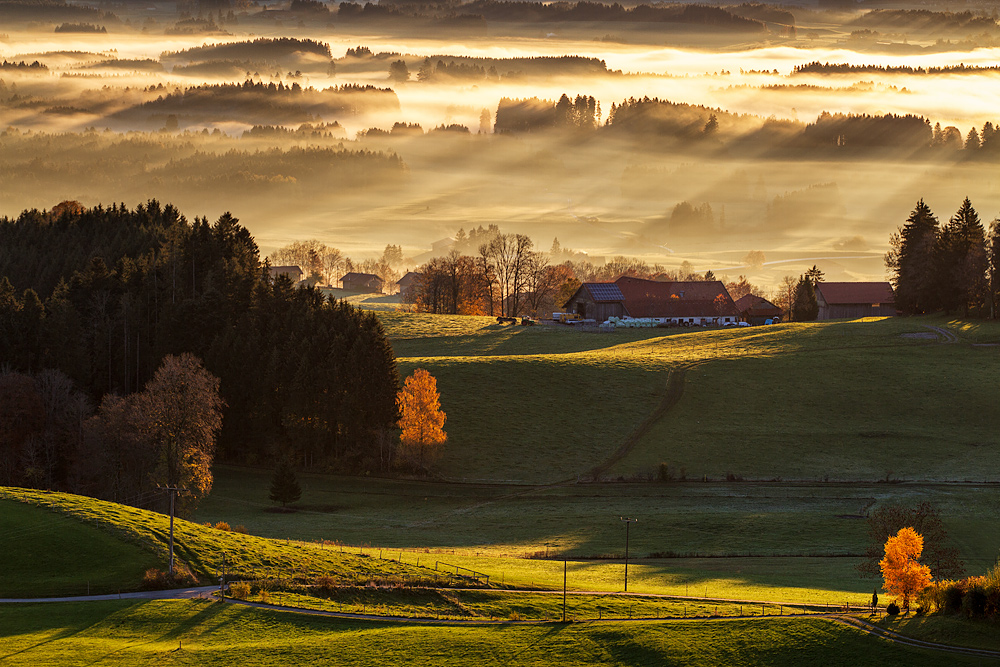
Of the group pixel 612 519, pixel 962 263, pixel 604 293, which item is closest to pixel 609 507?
pixel 612 519

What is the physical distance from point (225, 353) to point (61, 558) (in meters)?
56.5

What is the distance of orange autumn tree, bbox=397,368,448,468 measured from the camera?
89.8 m

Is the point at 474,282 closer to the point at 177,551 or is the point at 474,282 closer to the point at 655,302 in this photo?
the point at 655,302

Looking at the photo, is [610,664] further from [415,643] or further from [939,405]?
[939,405]

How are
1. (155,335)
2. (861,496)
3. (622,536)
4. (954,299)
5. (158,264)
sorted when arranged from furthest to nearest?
(954,299), (158,264), (155,335), (861,496), (622,536)

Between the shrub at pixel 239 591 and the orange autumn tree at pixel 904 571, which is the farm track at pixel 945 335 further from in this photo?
the shrub at pixel 239 591

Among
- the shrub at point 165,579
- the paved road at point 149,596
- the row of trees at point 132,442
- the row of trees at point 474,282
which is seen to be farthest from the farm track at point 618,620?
the row of trees at point 474,282

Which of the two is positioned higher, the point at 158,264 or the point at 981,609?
the point at 158,264

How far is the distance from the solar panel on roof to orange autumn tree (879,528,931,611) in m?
125

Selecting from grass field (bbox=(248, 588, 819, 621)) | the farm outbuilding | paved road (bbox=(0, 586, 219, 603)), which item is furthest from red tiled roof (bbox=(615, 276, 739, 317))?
paved road (bbox=(0, 586, 219, 603))

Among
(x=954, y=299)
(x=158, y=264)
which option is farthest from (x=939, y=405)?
(x=158, y=264)

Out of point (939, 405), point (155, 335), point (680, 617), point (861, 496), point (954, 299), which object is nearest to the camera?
point (680, 617)

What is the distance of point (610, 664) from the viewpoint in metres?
36.6

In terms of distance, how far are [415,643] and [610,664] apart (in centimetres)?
800
